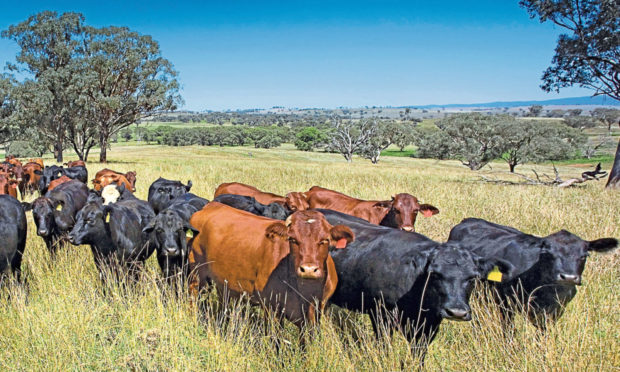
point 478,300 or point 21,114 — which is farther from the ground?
point 21,114

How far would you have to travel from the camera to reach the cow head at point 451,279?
3328 millimetres

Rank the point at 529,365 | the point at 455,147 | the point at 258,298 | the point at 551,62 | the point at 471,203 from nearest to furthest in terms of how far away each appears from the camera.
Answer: the point at 529,365
the point at 258,298
the point at 471,203
the point at 551,62
the point at 455,147

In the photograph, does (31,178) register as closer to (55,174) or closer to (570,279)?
(55,174)

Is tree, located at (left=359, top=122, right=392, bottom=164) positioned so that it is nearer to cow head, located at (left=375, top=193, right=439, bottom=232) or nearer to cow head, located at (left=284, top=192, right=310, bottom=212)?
cow head, located at (left=284, top=192, right=310, bottom=212)

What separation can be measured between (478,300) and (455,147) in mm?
64428

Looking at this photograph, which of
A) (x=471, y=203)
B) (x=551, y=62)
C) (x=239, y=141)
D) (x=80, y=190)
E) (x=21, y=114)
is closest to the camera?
(x=80, y=190)

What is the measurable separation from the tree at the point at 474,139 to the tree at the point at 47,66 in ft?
137

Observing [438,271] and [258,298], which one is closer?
[438,271]

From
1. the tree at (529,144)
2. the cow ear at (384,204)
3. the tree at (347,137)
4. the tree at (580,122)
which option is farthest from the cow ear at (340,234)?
the tree at (580,122)

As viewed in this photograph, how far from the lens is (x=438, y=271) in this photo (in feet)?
11.5

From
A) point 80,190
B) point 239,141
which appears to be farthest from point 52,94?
point 239,141

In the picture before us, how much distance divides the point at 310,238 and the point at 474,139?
61.9 m

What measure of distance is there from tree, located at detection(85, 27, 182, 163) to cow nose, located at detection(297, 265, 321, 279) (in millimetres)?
33527

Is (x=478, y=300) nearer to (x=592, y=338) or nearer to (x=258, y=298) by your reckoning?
(x=592, y=338)
